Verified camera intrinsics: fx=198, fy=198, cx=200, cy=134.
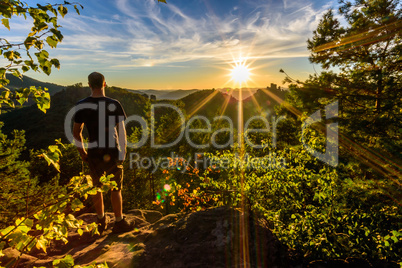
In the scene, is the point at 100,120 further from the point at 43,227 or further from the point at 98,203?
the point at 43,227

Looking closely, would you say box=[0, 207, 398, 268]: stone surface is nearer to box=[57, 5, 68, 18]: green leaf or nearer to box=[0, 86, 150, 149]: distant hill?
box=[57, 5, 68, 18]: green leaf

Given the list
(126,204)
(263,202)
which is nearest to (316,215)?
(263,202)

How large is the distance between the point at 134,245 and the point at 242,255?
1.64 m

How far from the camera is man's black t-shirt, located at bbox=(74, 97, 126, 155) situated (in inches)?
133

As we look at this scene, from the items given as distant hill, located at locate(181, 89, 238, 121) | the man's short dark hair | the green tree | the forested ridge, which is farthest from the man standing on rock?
distant hill, located at locate(181, 89, 238, 121)

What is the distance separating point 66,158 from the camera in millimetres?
18609

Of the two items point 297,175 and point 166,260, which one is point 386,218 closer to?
point 297,175

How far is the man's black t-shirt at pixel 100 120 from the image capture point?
3383 millimetres

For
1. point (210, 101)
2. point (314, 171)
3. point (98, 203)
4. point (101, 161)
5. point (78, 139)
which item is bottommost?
point (98, 203)

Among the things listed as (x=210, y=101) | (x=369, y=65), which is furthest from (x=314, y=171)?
(x=210, y=101)

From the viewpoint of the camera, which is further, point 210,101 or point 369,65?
point 210,101

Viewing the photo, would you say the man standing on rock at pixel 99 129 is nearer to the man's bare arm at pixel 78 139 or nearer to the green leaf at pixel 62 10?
the man's bare arm at pixel 78 139

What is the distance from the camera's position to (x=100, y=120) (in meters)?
3.47

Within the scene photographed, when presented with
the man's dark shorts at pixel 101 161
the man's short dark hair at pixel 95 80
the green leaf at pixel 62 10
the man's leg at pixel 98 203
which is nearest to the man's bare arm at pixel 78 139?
the man's dark shorts at pixel 101 161
